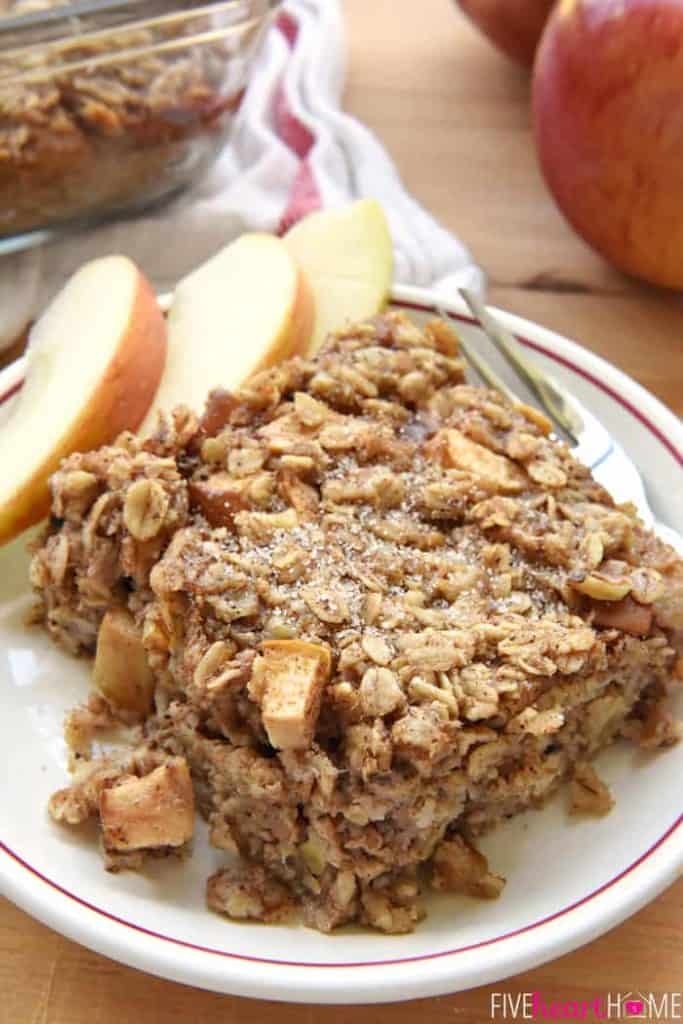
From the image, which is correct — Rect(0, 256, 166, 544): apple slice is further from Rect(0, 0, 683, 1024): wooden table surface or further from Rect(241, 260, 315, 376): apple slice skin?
Rect(0, 0, 683, 1024): wooden table surface

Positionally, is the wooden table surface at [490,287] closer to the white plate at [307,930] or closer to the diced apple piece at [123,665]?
the white plate at [307,930]

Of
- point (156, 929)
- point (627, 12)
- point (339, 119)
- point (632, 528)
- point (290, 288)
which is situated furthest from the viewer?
point (339, 119)

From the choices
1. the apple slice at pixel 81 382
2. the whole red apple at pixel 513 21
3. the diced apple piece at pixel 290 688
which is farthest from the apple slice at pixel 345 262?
the whole red apple at pixel 513 21

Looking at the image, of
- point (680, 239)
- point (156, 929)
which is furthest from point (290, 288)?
point (156, 929)

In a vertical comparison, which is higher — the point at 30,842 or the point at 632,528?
the point at 632,528

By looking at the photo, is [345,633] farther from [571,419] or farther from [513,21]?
[513,21]

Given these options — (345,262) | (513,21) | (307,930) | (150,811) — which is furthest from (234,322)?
(513,21)

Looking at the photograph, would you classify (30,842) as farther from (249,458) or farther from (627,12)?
(627,12)
